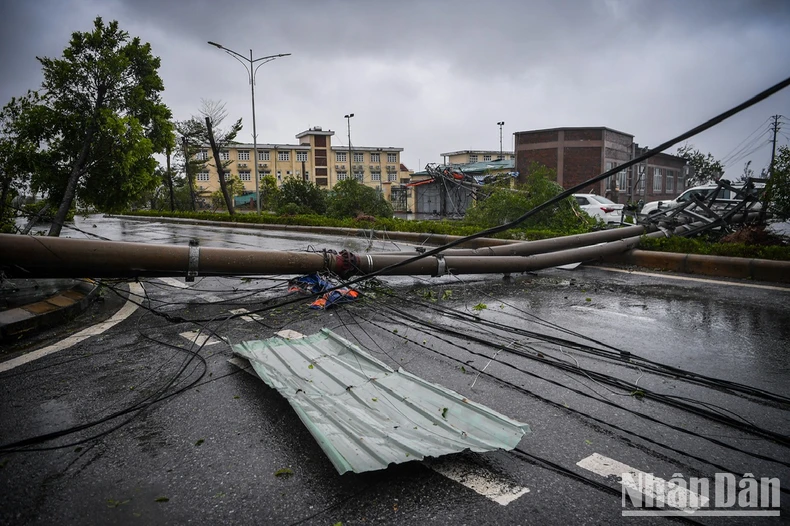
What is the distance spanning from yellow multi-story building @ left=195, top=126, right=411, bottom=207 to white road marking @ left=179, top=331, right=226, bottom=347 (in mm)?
75599

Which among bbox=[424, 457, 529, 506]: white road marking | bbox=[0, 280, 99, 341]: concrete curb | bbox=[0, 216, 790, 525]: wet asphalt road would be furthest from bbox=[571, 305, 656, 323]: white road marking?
bbox=[0, 280, 99, 341]: concrete curb

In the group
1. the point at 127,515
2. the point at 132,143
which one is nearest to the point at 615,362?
the point at 127,515

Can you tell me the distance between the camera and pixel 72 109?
10047 millimetres

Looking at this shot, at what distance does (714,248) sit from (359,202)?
1582 cm

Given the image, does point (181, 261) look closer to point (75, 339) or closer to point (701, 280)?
point (75, 339)

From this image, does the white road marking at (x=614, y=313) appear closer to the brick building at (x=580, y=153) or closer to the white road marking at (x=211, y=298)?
the white road marking at (x=211, y=298)

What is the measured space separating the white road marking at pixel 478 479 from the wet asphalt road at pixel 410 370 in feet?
0.11

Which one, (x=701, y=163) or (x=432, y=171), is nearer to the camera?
(x=432, y=171)

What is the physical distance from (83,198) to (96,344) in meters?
7.16

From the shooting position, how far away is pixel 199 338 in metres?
4.88

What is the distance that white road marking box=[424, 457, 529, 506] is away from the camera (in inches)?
89.0

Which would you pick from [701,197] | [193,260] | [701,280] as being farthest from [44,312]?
[701,197]

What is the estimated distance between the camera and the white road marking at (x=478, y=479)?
7.41ft

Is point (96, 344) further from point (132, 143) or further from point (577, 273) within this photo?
point (577, 273)
